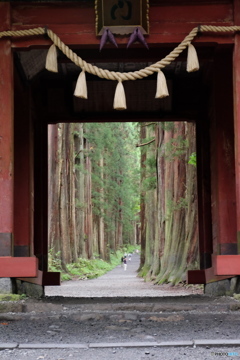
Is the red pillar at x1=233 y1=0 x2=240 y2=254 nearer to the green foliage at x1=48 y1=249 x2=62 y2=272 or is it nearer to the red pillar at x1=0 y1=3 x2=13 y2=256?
the red pillar at x1=0 y1=3 x2=13 y2=256

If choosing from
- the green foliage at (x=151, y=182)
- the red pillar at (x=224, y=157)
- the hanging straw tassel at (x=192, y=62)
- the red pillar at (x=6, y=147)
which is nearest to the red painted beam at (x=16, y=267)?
the red pillar at (x=6, y=147)

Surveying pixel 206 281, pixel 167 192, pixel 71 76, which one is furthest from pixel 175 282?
pixel 71 76

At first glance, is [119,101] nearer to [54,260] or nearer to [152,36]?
[152,36]

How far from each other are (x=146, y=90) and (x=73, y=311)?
240 inches

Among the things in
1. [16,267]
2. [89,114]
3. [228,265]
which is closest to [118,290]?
[89,114]

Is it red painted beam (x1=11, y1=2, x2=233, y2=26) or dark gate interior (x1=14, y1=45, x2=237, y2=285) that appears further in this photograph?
dark gate interior (x1=14, y1=45, x2=237, y2=285)

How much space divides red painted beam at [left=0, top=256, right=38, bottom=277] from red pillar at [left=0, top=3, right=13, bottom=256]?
167mm

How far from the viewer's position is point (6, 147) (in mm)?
7664

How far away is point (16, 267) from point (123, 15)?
137 inches

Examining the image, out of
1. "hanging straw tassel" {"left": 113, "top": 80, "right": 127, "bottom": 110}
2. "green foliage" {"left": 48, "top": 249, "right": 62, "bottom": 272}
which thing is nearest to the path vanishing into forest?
"green foliage" {"left": 48, "top": 249, "right": 62, "bottom": 272}

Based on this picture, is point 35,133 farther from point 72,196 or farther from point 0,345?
point 72,196

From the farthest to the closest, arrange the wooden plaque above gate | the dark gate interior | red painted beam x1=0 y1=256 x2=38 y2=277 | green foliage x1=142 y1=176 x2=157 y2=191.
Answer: green foliage x1=142 y1=176 x2=157 y2=191, the dark gate interior, the wooden plaque above gate, red painted beam x1=0 y1=256 x2=38 y2=277

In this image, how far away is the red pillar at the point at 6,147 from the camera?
298 inches

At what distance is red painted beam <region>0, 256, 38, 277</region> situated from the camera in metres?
7.39
